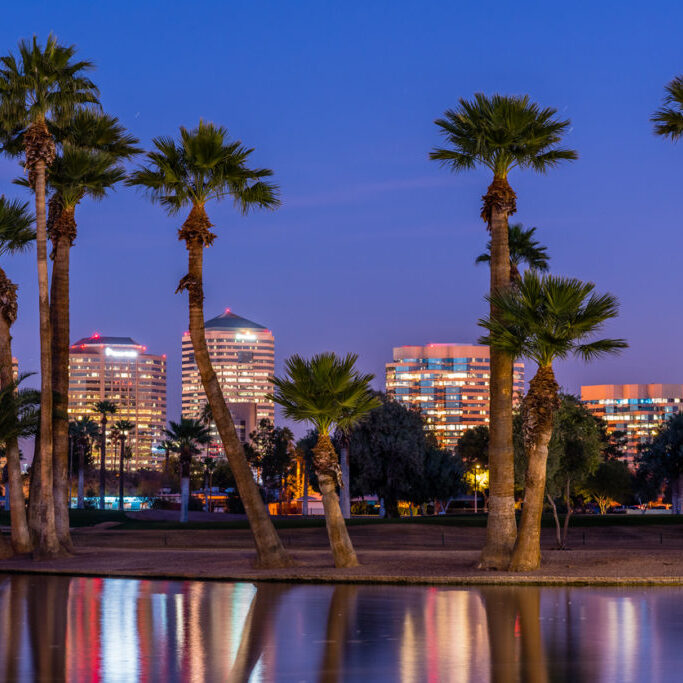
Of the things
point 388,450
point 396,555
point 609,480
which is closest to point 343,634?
point 396,555

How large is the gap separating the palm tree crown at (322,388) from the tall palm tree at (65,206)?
10.8 meters

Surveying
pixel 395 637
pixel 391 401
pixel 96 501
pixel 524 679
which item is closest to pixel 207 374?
pixel 395 637

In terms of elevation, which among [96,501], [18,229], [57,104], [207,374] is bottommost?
[96,501]

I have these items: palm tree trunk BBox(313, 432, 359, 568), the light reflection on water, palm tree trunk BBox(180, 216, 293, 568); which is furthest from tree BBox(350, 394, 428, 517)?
the light reflection on water

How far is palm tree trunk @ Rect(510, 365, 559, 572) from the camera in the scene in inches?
1041

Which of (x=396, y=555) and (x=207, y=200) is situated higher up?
(x=207, y=200)

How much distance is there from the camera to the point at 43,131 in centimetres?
3459

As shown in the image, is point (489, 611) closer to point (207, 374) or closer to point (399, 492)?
point (207, 374)

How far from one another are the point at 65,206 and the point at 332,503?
14.9 metres

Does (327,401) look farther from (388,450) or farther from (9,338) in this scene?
(388,450)

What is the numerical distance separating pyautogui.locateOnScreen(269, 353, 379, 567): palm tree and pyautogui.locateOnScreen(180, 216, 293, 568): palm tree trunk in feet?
6.56

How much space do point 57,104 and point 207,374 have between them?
10966 millimetres

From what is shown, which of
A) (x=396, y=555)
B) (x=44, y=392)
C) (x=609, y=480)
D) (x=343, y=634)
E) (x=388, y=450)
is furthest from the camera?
(x=388, y=450)

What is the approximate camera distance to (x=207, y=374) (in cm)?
3067
